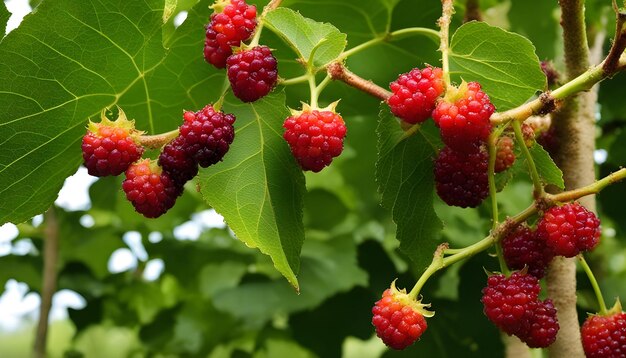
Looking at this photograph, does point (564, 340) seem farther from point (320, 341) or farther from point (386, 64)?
point (320, 341)

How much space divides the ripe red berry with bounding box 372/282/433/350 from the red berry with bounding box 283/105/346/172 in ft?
0.61

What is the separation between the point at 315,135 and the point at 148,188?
22cm

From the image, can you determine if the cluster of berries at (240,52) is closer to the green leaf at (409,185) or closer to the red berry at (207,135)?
the red berry at (207,135)

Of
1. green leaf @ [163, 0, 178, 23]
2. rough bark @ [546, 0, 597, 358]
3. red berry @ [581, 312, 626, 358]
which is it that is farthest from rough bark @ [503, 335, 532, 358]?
green leaf @ [163, 0, 178, 23]

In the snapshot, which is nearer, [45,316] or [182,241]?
[45,316]

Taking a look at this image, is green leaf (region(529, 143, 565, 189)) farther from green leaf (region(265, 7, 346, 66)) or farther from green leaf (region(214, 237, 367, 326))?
green leaf (region(214, 237, 367, 326))

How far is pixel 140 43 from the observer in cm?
112

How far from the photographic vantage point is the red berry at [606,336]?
1.04 meters

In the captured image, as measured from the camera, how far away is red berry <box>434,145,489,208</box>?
1015 millimetres

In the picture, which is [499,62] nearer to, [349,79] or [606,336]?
[349,79]

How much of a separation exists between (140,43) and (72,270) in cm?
139

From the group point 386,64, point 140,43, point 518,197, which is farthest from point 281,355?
point 140,43

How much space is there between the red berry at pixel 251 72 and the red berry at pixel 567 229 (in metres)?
0.37

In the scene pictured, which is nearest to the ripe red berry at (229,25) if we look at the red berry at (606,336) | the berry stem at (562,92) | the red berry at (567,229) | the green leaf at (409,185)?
the green leaf at (409,185)
